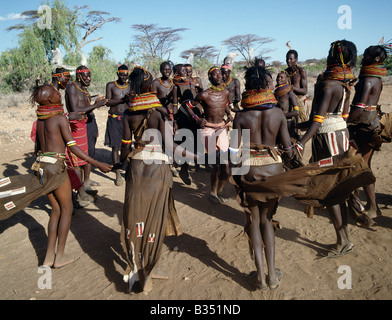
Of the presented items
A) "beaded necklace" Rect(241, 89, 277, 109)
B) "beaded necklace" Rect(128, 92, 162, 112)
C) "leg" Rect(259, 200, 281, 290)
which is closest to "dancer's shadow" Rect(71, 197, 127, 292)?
"leg" Rect(259, 200, 281, 290)

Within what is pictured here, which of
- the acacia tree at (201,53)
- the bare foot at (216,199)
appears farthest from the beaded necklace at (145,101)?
the acacia tree at (201,53)

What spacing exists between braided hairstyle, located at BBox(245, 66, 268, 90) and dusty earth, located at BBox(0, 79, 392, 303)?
1.90 metres

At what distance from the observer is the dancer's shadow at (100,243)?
352 centimetres

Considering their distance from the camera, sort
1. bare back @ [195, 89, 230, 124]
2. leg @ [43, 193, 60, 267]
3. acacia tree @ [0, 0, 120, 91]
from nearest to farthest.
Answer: leg @ [43, 193, 60, 267]
bare back @ [195, 89, 230, 124]
acacia tree @ [0, 0, 120, 91]

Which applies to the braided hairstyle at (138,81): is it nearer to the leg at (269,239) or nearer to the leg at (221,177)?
the leg at (269,239)

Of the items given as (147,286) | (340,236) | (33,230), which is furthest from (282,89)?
(33,230)

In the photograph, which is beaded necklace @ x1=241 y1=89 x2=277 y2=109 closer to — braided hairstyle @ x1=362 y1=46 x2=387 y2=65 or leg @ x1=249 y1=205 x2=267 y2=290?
leg @ x1=249 y1=205 x2=267 y2=290

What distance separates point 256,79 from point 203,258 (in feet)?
6.87

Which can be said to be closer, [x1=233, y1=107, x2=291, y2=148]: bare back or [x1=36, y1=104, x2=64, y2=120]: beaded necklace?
[x1=233, y1=107, x2=291, y2=148]: bare back

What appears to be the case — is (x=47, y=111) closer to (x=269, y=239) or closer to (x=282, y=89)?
(x=269, y=239)

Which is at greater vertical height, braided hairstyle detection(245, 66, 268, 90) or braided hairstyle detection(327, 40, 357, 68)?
braided hairstyle detection(327, 40, 357, 68)

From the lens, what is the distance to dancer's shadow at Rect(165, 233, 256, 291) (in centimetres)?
329

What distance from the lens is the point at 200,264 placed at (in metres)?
3.58
